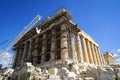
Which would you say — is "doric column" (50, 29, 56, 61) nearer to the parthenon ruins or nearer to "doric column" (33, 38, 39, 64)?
the parthenon ruins

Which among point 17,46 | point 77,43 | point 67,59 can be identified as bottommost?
point 67,59

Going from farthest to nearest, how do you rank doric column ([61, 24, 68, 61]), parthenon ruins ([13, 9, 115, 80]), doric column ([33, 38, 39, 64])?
doric column ([33, 38, 39, 64]) < parthenon ruins ([13, 9, 115, 80]) < doric column ([61, 24, 68, 61])

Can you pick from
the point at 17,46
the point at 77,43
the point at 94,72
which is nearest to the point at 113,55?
the point at 77,43

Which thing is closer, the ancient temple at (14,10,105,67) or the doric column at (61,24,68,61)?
the doric column at (61,24,68,61)

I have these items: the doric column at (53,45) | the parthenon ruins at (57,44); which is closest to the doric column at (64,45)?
the parthenon ruins at (57,44)

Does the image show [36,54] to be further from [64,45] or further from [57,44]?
[64,45]

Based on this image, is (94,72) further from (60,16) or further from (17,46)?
(17,46)

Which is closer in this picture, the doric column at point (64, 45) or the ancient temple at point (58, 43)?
the doric column at point (64, 45)

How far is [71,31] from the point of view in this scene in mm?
38719

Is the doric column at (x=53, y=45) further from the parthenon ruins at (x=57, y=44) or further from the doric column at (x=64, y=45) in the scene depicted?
the doric column at (x=64, y=45)

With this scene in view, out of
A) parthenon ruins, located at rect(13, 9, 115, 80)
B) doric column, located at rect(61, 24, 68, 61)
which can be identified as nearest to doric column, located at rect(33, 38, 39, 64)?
parthenon ruins, located at rect(13, 9, 115, 80)

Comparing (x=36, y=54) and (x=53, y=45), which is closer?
(x=53, y=45)

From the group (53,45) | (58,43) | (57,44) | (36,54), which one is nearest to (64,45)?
(53,45)

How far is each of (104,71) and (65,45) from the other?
66.5ft
